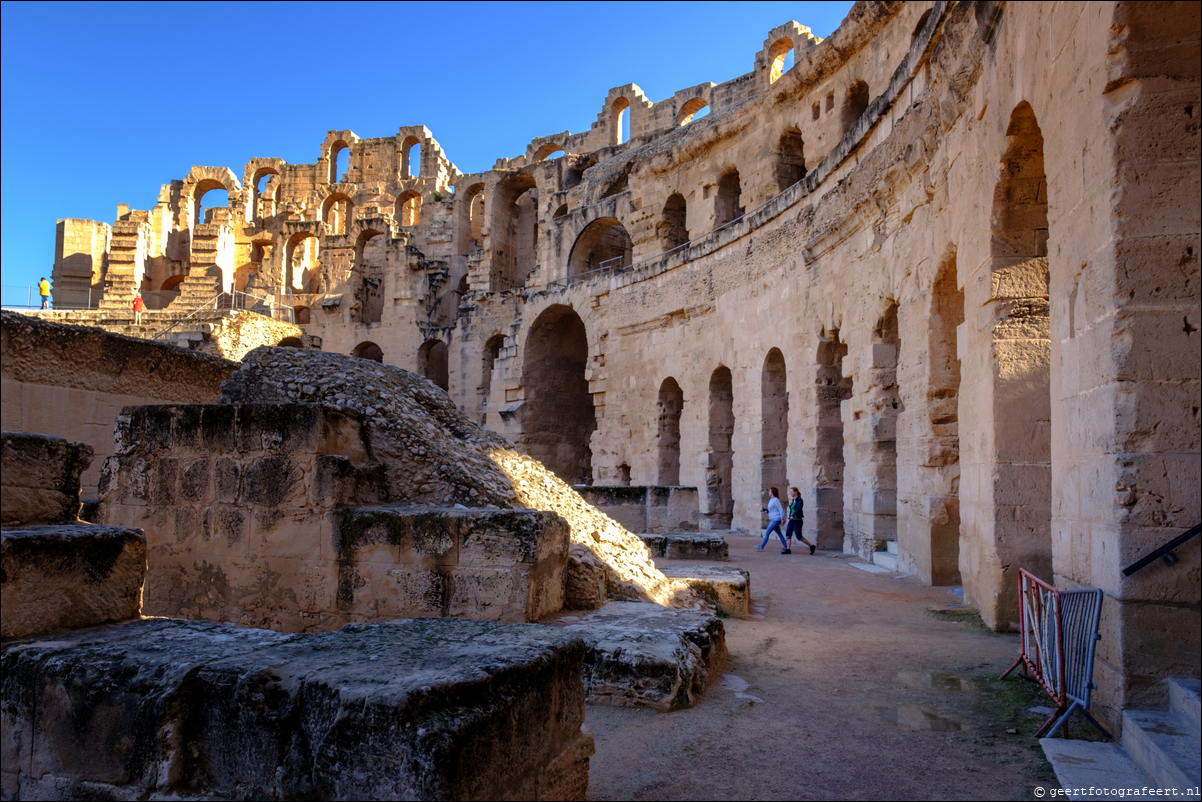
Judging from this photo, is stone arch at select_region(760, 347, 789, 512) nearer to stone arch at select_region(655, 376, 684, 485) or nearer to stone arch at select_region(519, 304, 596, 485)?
stone arch at select_region(655, 376, 684, 485)

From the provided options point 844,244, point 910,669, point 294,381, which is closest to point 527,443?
point 844,244

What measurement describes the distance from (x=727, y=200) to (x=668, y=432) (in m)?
6.27

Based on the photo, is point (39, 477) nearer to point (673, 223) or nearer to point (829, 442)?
point (829, 442)

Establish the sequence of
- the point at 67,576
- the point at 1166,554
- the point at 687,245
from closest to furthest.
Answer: the point at 67,576 → the point at 1166,554 → the point at 687,245

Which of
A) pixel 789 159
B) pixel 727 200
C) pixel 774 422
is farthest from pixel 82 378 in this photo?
pixel 727 200

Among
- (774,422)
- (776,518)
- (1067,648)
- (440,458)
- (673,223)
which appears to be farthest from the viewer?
(673,223)

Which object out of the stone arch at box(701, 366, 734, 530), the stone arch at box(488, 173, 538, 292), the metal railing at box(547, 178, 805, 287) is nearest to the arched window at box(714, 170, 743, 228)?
the metal railing at box(547, 178, 805, 287)

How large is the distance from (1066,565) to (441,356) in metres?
25.2

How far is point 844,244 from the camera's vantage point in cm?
1191

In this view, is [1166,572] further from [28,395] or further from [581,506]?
[28,395]

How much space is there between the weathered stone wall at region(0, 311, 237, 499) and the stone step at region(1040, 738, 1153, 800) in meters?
7.22

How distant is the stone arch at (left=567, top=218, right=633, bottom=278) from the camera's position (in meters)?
22.9

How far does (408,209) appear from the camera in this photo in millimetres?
36719

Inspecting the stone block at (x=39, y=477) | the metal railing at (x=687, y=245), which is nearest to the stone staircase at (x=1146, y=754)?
the stone block at (x=39, y=477)
